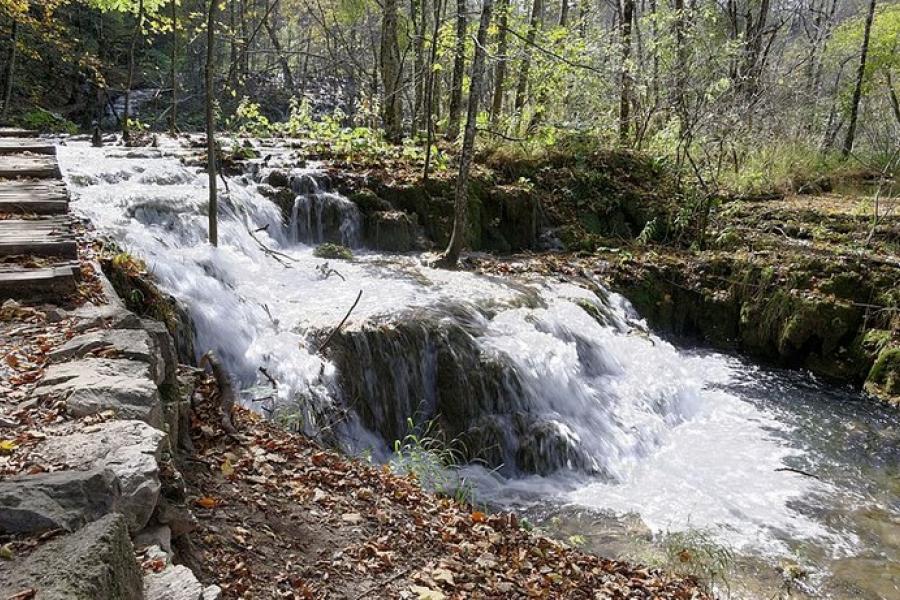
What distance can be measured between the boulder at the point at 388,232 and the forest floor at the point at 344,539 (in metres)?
7.16

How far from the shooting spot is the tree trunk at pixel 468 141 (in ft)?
29.2

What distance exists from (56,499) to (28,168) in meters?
5.93

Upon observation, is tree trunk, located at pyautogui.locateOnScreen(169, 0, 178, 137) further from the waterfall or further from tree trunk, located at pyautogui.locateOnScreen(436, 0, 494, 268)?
tree trunk, located at pyautogui.locateOnScreen(436, 0, 494, 268)

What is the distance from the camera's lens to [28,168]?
21.5 ft

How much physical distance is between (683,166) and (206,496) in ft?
44.3

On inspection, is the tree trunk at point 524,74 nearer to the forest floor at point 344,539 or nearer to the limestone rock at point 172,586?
the forest floor at point 344,539

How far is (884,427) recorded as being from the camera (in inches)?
349

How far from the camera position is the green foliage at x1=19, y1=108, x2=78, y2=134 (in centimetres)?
1798

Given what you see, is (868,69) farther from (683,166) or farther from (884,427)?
(884,427)

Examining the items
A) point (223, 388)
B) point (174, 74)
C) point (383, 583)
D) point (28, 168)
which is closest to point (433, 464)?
point (223, 388)

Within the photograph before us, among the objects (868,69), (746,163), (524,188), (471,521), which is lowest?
(471,521)

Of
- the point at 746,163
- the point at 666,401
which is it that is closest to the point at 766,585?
the point at 666,401

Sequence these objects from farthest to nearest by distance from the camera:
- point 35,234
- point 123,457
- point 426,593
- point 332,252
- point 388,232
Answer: point 388,232
point 332,252
point 35,234
point 426,593
point 123,457

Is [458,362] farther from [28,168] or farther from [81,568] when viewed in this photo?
[81,568]
